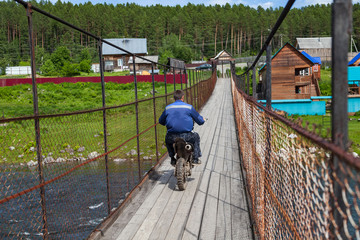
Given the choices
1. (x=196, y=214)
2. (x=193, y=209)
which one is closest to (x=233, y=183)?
(x=193, y=209)

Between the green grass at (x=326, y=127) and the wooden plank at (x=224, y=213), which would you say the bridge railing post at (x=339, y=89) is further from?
the wooden plank at (x=224, y=213)

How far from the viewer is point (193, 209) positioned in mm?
5809

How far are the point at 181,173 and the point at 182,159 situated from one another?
0.25m

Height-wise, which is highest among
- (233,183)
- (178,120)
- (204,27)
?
(204,27)

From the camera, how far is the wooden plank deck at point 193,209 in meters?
4.88

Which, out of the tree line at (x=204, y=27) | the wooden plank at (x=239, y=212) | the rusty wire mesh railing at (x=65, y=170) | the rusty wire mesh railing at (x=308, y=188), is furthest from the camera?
the tree line at (x=204, y=27)

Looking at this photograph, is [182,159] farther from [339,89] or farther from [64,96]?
[64,96]

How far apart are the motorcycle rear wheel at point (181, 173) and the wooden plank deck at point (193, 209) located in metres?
0.11

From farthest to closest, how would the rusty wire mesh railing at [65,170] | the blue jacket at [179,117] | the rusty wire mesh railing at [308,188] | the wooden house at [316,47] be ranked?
the wooden house at [316,47]
the blue jacket at [179,117]
the rusty wire mesh railing at [65,170]
the rusty wire mesh railing at [308,188]

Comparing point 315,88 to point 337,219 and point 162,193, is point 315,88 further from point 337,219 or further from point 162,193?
point 337,219

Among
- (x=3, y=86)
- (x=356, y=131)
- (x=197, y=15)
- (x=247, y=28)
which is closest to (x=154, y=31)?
(x=197, y=15)

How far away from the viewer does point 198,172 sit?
8.41 meters

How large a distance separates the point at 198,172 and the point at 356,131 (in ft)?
67.6

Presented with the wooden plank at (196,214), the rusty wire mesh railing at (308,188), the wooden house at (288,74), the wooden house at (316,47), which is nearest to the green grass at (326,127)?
the rusty wire mesh railing at (308,188)
